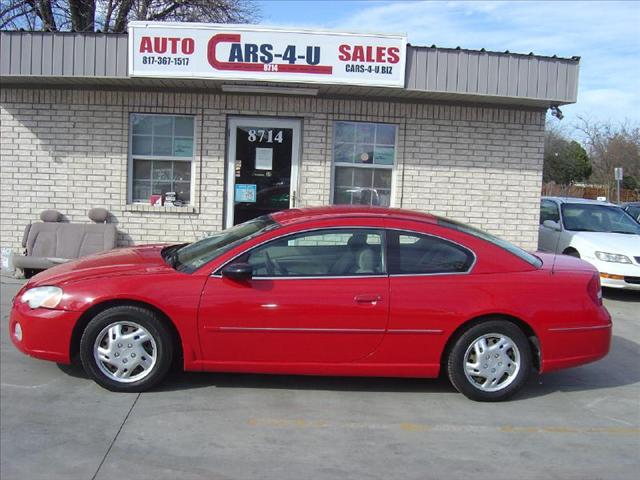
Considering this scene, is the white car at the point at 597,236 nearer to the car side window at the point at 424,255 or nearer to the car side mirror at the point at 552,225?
the car side mirror at the point at 552,225

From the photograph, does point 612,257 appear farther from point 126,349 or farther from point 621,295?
point 126,349

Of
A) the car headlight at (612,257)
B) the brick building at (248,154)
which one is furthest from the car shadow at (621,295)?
the brick building at (248,154)

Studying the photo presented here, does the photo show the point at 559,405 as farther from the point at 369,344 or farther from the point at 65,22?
the point at 65,22

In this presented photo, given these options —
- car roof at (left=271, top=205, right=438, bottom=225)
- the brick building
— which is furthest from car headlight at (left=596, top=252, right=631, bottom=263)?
car roof at (left=271, top=205, right=438, bottom=225)

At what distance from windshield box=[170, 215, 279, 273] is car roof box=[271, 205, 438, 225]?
132mm

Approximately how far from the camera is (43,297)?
4.97 m

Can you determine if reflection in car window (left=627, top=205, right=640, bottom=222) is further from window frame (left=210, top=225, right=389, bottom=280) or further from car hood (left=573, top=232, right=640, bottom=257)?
window frame (left=210, top=225, right=389, bottom=280)

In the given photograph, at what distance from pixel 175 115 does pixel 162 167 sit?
2.77 ft

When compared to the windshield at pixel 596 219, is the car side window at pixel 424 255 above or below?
below

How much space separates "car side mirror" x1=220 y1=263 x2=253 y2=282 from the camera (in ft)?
15.8

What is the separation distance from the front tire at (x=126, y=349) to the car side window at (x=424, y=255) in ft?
6.18

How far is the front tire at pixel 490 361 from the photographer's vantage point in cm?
500

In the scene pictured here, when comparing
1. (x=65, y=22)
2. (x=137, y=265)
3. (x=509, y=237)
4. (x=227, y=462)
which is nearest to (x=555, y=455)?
(x=227, y=462)

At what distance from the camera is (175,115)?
9961 mm
